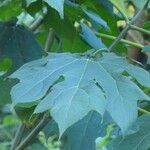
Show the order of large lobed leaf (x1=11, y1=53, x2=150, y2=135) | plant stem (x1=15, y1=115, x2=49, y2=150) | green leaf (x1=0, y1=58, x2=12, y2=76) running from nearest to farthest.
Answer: large lobed leaf (x1=11, y1=53, x2=150, y2=135) → plant stem (x1=15, y1=115, x2=49, y2=150) → green leaf (x1=0, y1=58, x2=12, y2=76)

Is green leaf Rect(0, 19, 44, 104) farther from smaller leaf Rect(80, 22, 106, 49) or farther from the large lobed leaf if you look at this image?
the large lobed leaf

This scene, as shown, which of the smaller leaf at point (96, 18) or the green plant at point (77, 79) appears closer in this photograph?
the green plant at point (77, 79)

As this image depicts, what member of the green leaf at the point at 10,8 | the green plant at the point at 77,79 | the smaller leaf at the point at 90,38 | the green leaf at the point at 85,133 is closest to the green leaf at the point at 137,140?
the green plant at the point at 77,79

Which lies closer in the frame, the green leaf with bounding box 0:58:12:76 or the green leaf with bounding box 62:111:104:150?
the green leaf with bounding box 62:111:104:150

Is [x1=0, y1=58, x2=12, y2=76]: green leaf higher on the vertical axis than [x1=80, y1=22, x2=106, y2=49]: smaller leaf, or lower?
lower

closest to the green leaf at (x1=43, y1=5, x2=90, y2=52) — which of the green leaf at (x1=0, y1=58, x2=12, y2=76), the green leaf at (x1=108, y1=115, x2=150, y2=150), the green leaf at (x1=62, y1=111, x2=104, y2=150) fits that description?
the green leaf at (x1=0, y1=58, x2=12, y2=76)

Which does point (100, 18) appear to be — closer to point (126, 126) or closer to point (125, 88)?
point (125, 88)

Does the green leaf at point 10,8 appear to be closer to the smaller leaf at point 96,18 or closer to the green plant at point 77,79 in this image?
the green plant at point 77,79

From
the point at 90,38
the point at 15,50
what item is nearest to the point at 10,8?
the point at 15,50
